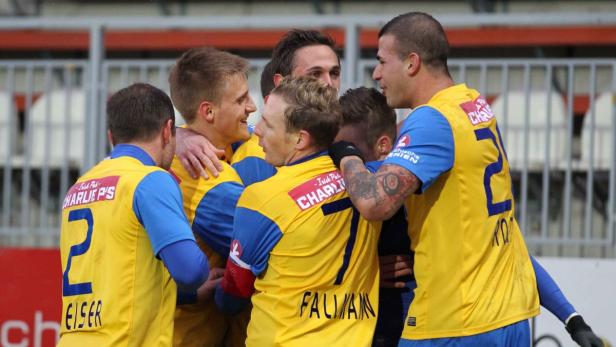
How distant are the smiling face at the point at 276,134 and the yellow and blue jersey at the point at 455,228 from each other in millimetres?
372

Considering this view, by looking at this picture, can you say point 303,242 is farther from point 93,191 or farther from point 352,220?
point 93,191

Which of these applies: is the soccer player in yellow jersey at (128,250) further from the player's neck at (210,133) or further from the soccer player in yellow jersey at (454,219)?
the soccer player in yellow jersey at (454,219)

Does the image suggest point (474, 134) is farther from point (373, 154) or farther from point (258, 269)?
point (258, 269)

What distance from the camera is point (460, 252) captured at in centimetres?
390

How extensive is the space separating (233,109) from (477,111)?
3.44ft

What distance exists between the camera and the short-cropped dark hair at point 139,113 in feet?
13.5

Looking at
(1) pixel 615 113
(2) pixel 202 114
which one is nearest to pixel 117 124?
(2) pixel 202 114

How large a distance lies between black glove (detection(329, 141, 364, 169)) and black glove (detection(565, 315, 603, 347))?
44.2 inches

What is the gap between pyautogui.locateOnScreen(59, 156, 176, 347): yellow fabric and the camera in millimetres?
3926

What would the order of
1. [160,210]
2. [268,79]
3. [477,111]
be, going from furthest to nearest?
[268,79], [477,111], [160,210]

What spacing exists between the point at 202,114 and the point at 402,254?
105cm

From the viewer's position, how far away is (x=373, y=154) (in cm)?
431

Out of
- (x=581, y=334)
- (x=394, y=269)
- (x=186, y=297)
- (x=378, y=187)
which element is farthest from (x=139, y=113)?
(x=581, y=334)

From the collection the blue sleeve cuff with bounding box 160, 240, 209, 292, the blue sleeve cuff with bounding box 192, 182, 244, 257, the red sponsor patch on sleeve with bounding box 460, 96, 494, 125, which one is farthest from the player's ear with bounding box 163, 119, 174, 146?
the red sponsor patch on sleeve with bounding box 460, 96, 494, 125
